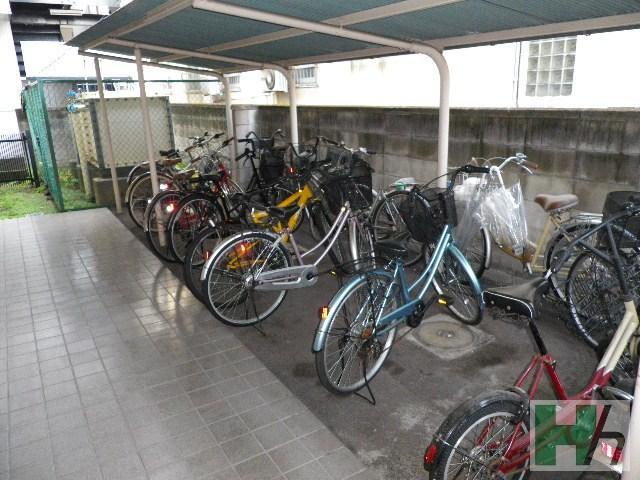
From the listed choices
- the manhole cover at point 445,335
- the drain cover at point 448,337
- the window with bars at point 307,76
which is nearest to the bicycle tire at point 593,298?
the drain cover at point 448,337

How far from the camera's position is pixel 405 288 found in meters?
3.45

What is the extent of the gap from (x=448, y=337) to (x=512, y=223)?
138 cm

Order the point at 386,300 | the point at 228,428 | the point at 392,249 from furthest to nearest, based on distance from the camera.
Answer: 1. the point at 392,249
2. the point at 386,300
3. the point at 228,428

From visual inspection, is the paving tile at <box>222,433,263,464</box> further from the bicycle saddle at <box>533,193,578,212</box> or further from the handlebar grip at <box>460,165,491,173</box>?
the bicycle saddle at <box>533,193,578,212</box>

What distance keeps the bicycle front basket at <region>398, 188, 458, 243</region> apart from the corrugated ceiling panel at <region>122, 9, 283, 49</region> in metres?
2.31

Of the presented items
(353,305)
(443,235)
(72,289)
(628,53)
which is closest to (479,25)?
(443,235)

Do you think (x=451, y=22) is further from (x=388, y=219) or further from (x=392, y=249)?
(x=388, y=219)

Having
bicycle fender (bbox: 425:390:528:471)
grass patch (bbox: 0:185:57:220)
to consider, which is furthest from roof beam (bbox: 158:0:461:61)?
grass patch (bbox: 0:185:57:220)

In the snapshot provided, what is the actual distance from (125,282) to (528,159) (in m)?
4.43

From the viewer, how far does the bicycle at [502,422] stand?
6.68 ft

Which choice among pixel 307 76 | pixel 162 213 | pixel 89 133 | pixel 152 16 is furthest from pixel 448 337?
pixel 307 76

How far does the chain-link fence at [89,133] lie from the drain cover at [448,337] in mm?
6675

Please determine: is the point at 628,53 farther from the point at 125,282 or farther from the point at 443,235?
the point at 125,282

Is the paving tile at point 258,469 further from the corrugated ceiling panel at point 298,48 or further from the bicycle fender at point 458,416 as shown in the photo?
the corrugated ceiling panel at point 298,48
